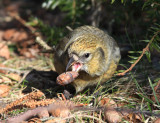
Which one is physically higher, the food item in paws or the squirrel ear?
the squirrel ear

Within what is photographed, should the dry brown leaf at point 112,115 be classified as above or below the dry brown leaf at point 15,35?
below

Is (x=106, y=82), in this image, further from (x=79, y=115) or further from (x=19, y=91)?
(x=19, y=91)

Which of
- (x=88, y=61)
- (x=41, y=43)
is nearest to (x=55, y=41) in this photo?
(x=41, y=43)

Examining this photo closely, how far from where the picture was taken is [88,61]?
287 cm

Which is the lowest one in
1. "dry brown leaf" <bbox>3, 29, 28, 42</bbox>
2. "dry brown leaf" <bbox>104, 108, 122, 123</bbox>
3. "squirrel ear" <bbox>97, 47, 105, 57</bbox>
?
"dry brown leaf" <bbox>104, 108, 122, 123</bbox>

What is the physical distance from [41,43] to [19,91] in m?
1.04

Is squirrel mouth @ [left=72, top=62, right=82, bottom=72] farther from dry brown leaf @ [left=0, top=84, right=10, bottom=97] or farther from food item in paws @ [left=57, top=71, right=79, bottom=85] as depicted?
dry brown leaf @ [left=0, top=84, right=10, bottom=97]

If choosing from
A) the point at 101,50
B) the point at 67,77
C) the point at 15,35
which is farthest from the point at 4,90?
the point at 15,35

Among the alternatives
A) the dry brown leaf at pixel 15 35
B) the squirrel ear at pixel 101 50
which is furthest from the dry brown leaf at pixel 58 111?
the dry brown leaf at pixel 15 35

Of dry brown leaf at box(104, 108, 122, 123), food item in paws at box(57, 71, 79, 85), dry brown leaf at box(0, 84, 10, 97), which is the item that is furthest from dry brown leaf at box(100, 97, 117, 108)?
dry brown leaf at box(0, 84, 10, 97)

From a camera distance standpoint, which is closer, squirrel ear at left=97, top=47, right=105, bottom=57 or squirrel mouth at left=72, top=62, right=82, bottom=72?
squirrel mouth at left=72, top=62, right=82, bottom=72

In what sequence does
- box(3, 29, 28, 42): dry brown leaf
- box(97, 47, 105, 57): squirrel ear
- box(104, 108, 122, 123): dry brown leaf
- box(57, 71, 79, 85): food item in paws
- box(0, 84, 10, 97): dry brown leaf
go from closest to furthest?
box(104, 108, 122, 123): dry brown leaf < box(57, 71, 79, 85): food item in paws < box(97, 47, 105, 57): squirrel ear < box(0, 84, 10, 97): dry brown leaf < box(3, 29, 28, 42): dry brown leaf

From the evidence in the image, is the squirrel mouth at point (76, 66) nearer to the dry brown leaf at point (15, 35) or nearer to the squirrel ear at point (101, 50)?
the squirrel ear at point (101, 50)

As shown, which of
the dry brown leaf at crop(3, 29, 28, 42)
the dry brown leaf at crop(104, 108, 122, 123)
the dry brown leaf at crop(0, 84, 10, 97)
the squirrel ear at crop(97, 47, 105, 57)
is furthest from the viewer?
the dry brown leaf at crop(3, 29, 28, 42)
